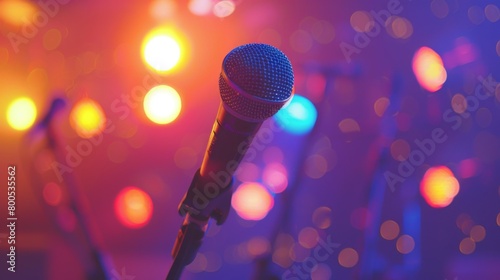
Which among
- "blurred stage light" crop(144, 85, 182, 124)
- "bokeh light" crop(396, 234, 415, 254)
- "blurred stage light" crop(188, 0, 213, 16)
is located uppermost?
"blurred stage light" crop(188, 0, 213, 16)

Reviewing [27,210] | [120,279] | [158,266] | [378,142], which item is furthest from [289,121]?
[27,210]

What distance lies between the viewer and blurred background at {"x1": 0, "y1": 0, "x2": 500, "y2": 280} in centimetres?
206

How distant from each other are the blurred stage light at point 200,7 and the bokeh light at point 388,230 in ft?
5.21

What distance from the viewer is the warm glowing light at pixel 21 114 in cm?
204

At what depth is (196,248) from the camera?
Answer: 0.87 m

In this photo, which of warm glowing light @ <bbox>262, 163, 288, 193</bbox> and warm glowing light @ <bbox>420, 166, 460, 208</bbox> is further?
warm glowing light @ <bbox>420, 166, 460, 208</bbox>

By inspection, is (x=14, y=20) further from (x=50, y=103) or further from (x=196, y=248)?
(x=196, y=248)

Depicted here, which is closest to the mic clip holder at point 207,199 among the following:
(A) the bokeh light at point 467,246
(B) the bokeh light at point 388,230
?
(B) the bokeh light at point 388,230

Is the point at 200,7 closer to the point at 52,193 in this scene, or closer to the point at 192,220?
the point at 52,193

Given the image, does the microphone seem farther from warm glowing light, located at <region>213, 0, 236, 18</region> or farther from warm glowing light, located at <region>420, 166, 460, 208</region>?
warm glowing light, located at <region>420, 166, 460, 208</region>

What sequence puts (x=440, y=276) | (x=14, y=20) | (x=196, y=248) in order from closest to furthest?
(x=196, y=248), (x=14, y=20), (x=440, y=276)

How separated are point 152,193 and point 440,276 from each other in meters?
1.78

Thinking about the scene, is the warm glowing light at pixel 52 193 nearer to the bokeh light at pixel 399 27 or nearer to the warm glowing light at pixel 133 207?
the warm glowing light at pixel 133 207

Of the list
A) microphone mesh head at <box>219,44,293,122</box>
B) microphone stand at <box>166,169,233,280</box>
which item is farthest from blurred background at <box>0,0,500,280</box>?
microphone mesh head at <box>219,44,293,122</box>
